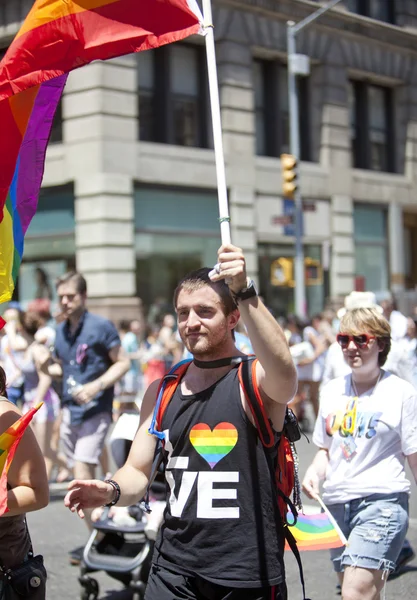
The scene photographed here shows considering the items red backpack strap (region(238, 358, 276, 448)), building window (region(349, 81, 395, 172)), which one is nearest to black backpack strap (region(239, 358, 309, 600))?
red backpack strap (region(238, 358, 276, 448))

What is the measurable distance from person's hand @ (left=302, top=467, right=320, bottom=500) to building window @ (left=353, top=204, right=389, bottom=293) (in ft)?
71.0

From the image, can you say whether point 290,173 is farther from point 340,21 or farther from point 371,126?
point 371,126

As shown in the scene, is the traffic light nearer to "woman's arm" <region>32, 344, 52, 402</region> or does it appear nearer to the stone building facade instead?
the stone building facade

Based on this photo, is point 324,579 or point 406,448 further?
point 324,579

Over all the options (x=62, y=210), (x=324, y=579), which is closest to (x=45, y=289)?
(x=62, y=210)

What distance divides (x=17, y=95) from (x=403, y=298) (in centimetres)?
1764

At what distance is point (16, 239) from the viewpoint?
4.38 metres

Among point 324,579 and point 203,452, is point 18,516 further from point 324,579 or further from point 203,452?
point 324,579

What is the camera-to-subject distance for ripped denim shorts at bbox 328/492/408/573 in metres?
4.53

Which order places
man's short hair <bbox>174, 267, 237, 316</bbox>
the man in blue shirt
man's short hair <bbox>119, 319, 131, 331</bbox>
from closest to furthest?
1. man's short hair <bbox>174, 267, 237, 316</bbox>
2. the man in blue shirt
3. man's short hair <bbox>119, 319, 131, 331</bbox>

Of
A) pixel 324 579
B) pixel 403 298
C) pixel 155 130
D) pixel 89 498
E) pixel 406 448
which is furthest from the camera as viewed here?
pixel 155 130

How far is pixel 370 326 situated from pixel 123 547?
8.00ft

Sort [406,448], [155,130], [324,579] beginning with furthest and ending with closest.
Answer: [155,130] → [324,579] → [406,448]

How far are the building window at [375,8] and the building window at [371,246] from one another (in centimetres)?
550
